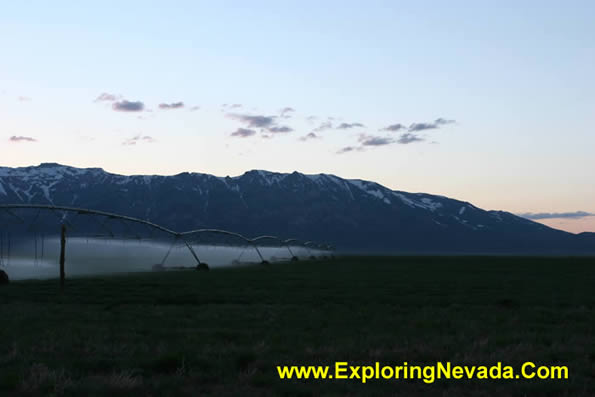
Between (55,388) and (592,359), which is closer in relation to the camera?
(55,388)

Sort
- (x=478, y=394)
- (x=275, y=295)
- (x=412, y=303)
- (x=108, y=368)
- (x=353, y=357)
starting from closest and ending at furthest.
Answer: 1. (x=478, y=394)
2. (x=108, y=368)
3. (x=353, y=357)
4. (x=412, y=303)
5. (x=275, y=295)

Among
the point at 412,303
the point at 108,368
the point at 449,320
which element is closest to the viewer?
the point at 108,368

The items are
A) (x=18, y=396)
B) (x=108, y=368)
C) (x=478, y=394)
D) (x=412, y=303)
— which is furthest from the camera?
(x=412, y=303)

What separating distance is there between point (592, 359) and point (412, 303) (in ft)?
57.8

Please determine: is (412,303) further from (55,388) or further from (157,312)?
(55,388)

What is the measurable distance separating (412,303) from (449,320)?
32.0 feet

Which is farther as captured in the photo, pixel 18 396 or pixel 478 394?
pixel 478 394

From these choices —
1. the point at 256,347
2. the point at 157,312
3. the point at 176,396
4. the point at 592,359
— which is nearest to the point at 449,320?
the point at 592,359

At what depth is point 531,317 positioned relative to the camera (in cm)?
2356

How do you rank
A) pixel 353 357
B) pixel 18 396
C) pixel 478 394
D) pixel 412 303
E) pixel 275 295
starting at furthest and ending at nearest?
pixel 275 295, pixel 412 303, pixel 353 357, pixel 478 394, pixel 18 396

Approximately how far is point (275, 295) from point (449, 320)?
17157 mm

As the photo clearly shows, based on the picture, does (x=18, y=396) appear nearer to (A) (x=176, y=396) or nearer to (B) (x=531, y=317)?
(A) (x=176, y=396)

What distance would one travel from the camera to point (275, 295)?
37.0 meters

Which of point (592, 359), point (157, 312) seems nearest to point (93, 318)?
point (157, 312)
